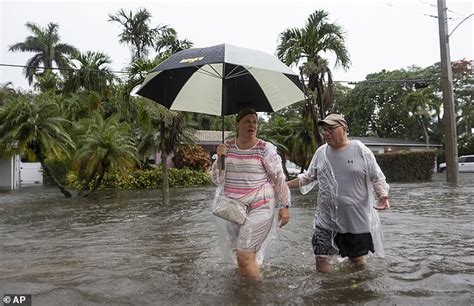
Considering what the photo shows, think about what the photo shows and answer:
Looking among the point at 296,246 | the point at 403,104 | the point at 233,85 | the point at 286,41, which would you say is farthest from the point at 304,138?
the point at 403,104

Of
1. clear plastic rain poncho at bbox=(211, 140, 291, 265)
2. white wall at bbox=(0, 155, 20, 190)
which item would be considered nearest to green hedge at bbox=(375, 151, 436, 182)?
white wall at bbox=(0, 155, 20, 190)

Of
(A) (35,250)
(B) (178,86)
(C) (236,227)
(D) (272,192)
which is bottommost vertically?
(A) (35,250)

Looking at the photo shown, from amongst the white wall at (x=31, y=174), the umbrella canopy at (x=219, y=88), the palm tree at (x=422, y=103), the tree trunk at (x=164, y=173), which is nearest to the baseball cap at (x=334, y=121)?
the umbrella canopy at (x=219, y=88)

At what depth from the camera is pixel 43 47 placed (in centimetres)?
4194

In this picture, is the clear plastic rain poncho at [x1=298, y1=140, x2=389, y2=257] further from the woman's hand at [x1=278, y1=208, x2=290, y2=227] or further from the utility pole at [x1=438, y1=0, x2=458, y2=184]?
the utility pole at [x1=438, y1=0, x2=458, y2=184]

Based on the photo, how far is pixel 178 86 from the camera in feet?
16.5

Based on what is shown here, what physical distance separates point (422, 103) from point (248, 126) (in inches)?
1492

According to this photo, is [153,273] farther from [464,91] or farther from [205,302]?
[464,91]

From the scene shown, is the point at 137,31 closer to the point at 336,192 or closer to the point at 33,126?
the point at 33,126

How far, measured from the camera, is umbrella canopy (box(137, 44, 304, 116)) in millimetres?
4867

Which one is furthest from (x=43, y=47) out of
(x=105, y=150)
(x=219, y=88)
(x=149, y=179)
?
(x=219, y=88)

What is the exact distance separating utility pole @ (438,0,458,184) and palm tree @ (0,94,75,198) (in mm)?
15378

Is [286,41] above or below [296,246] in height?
above

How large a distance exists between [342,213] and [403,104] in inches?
1569
